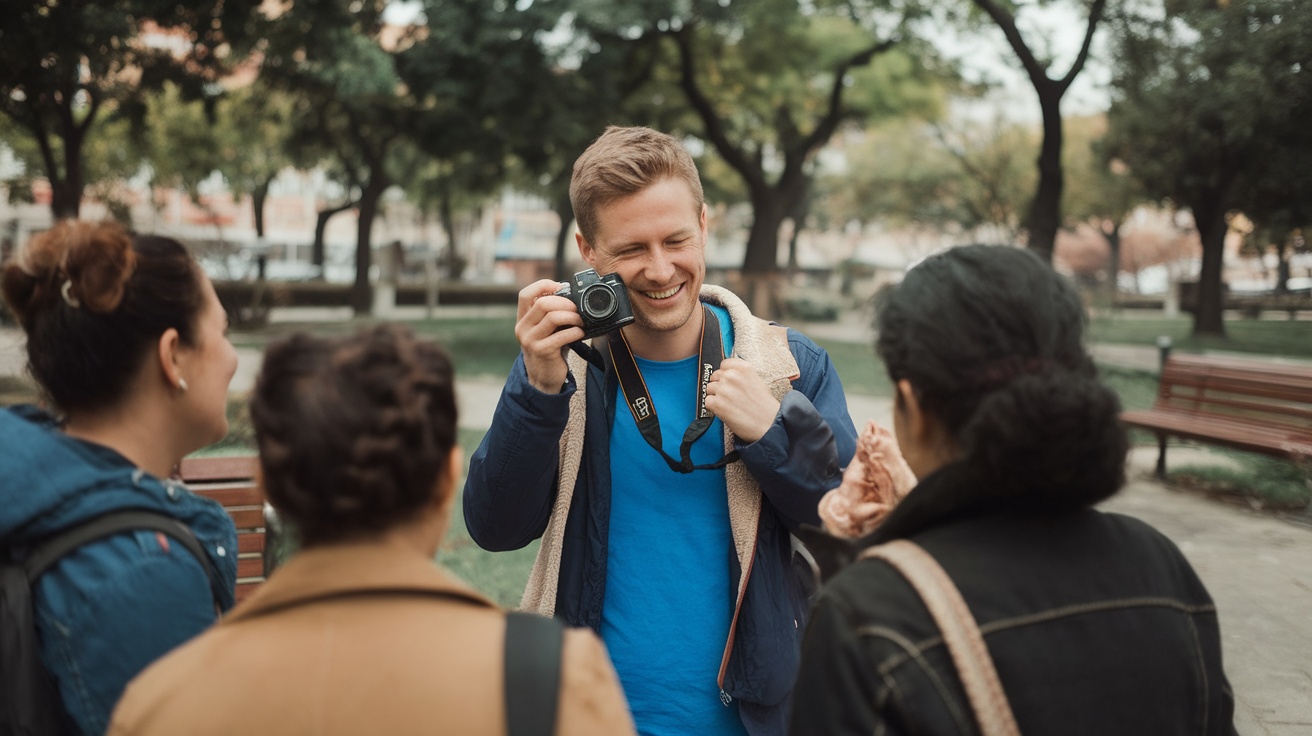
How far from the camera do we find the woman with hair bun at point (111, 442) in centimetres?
154

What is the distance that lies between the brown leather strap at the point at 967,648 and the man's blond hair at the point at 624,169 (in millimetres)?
1188

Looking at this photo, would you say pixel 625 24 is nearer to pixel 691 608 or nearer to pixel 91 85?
pixel 91 85

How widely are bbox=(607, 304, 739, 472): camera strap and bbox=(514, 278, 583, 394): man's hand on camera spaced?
180 millimetres

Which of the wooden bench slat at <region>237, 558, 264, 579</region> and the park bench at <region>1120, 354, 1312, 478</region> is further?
the park bench at <region>1120, 354, 1312, 478</region>

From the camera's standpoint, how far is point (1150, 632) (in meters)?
1.40

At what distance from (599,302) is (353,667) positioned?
45.9 inches

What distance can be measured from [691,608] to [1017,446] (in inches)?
41.0

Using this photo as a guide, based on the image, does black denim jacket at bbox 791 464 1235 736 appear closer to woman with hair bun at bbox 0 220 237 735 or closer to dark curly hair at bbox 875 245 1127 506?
dark curly hair at bbox 875 245 1127 506

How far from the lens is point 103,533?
1571 mm

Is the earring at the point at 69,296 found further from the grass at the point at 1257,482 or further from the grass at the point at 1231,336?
the grass at the point at 1231,336

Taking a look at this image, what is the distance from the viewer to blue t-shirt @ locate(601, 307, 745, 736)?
2189 millimetres

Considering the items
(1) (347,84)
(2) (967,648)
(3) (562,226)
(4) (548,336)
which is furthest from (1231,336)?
(2) (967,648)

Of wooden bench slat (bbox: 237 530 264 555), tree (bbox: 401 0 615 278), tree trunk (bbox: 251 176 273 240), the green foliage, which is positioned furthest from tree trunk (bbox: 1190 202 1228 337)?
tree trunk (bbox: 251 176 273 240)

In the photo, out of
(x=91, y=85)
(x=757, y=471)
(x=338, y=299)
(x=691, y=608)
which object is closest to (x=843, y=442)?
(x=757, y=471)
